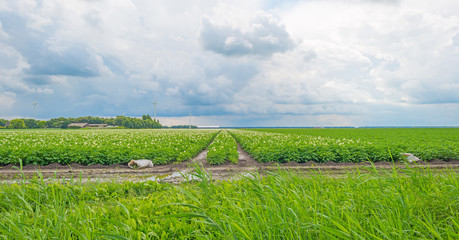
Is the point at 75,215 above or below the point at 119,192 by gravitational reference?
above

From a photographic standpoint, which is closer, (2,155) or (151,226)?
(151,226)

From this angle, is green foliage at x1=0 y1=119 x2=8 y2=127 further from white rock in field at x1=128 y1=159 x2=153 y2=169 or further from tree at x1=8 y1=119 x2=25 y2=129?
white rock in field at x1=128 y1=159 x2=153 y2=169

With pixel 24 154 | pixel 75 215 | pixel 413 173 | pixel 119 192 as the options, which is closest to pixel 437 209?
pixel 413 173

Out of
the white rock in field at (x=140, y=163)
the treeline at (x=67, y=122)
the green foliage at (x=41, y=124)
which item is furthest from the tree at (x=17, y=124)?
the white rock in field at (x=140, y=163)

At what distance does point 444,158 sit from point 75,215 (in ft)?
59.2

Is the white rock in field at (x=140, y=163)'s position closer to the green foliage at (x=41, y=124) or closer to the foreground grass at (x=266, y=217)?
the foreground grass at (x=266, y=217)

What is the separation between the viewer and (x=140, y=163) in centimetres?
1199

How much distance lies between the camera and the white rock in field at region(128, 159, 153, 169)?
11969 millimetres

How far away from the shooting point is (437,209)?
3.26 m

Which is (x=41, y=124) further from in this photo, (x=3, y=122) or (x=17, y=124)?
(x=3, y=122)

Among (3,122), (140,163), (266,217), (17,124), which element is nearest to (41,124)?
(17,124)

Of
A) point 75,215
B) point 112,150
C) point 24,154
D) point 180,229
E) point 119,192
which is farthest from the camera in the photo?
point 112,150

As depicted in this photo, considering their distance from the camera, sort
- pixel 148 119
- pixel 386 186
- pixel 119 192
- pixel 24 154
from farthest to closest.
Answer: pixel 148 119 < pixel 24 154 < pixel 119 192 < pixel 386 186

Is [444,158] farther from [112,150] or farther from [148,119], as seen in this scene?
[148,119]
